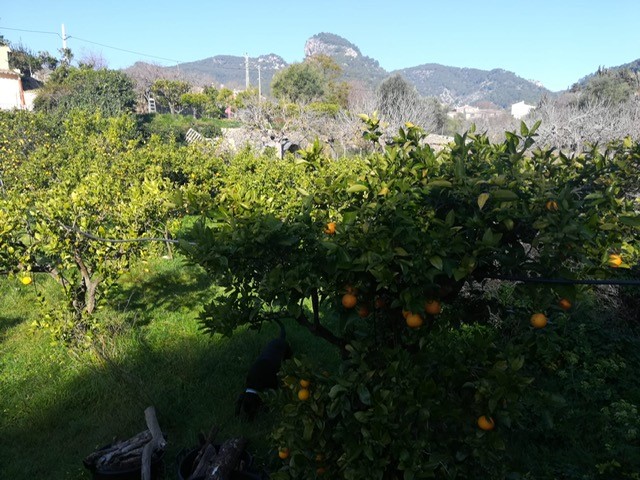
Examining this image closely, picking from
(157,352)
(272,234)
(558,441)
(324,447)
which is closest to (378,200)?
(272,234)

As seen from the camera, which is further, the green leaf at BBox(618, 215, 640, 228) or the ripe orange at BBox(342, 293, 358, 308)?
the ripe orange at BBox(342, 293, 358, 308)

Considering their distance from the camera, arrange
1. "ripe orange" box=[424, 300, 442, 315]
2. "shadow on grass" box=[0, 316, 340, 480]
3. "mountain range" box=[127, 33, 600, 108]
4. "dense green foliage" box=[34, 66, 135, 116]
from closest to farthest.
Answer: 1. "ripe orange" box=[424, 300, 442, 315]
2. "shadow on grass" box=[0, 316, 340, 480]
3. "dense green foliage" box=[34, 66, 135, 116]
4. "mountain range" box=[127, 33, 600, 108]

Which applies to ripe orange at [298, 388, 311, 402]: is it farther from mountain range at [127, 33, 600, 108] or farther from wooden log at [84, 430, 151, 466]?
mountain range at [127, 33, 600, 108]

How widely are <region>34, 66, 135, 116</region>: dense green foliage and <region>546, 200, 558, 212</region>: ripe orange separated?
26770 millimetres

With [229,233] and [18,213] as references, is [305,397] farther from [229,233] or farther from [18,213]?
[18,213]

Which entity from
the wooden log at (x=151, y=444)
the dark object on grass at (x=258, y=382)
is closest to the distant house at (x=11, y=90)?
the dark object on grass at (x=258, y=382)

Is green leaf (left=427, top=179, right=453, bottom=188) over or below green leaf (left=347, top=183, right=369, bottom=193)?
over

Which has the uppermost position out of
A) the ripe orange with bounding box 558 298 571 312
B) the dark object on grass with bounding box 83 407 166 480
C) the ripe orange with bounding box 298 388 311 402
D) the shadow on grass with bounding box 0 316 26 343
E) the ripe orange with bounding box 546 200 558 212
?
the ripe orange with bounding box 546 200 558 212

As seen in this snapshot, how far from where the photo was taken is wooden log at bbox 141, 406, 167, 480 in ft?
10.6

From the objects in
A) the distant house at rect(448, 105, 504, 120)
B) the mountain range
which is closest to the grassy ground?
the distant house at rect(448, 105, 504, 120)

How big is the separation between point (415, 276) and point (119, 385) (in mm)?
3631

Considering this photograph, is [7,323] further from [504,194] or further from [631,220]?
[631,220]

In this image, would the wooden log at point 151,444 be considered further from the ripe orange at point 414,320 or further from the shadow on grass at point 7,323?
the shadow on grass at point 7,323

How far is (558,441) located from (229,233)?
3157mm
